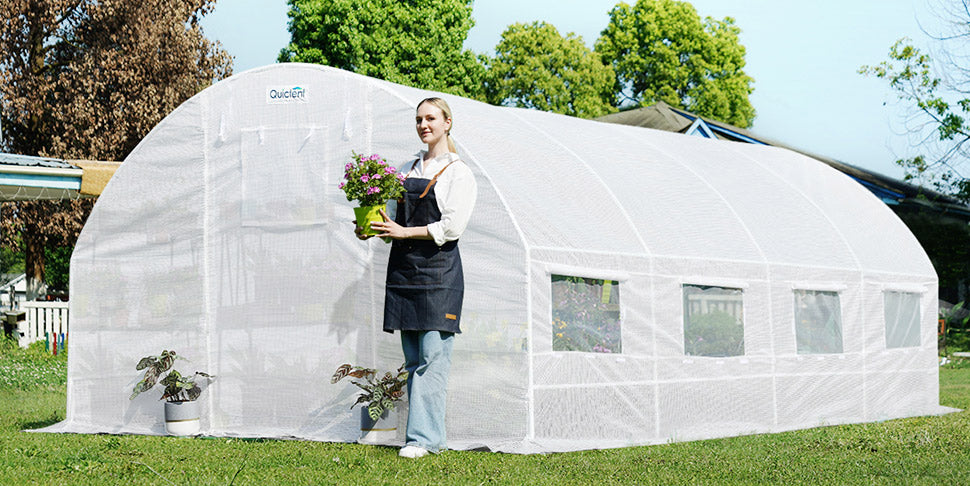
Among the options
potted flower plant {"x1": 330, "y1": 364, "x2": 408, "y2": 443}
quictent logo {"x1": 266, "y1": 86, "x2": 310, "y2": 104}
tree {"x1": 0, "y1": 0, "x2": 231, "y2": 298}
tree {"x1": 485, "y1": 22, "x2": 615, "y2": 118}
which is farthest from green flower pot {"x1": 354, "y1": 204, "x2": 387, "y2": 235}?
tree {"x1": 485, "y1": 22, "x2": 615, "y2": 118}

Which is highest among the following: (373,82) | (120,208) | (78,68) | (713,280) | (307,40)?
(307,40)

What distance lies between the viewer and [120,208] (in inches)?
327

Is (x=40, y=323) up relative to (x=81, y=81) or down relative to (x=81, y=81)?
down

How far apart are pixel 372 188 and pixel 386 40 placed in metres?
22.9

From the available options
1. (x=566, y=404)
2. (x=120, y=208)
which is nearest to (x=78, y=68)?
(x=120, y=208)

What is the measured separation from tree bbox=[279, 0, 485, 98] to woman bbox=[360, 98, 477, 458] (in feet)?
72.4

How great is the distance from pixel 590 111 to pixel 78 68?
16.5m

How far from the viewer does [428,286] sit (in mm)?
6277

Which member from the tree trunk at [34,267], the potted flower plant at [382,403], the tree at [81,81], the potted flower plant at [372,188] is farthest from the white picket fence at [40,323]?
the potted flower plant at [372,188]

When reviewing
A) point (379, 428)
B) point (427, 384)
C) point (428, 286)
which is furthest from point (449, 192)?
point (379, 428)

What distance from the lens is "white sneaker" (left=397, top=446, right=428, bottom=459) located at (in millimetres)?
6239

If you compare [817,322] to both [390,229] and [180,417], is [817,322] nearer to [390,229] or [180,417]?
[390,229]

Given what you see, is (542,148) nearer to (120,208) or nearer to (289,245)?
(289,245)

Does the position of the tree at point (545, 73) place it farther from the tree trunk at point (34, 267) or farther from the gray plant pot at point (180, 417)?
the gray plant pot at point (180, 417)
